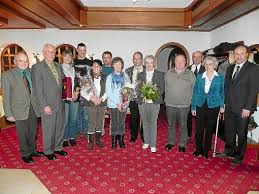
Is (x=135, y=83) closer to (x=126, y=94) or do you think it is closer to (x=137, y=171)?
(x=126, y=94)

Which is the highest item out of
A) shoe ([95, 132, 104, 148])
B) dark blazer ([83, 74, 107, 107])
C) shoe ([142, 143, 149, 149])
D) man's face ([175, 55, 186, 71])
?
man's face ([175, 55, 186, 71])

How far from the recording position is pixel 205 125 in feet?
13.6

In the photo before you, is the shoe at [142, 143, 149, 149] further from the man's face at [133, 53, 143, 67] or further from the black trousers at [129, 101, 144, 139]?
the man's face at [133, 53, 143, 67]

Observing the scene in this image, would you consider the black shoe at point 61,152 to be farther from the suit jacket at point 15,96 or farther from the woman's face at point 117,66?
the woman's face at point 117,66

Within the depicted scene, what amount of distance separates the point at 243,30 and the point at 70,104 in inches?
167

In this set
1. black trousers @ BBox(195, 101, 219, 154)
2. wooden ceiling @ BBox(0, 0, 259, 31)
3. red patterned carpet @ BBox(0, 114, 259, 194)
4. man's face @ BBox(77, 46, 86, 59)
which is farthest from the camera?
wooden ceiling @ BBox(0, 0, 259, 31)

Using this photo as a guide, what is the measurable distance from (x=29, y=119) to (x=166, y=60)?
11.2 m

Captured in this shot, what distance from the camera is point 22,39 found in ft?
28.4

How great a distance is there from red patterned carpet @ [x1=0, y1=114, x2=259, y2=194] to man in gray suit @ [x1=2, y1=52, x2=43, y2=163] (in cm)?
46

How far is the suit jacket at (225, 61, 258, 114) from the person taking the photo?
3725 millimetres

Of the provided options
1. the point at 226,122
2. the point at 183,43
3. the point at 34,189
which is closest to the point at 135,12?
the point at 183,43

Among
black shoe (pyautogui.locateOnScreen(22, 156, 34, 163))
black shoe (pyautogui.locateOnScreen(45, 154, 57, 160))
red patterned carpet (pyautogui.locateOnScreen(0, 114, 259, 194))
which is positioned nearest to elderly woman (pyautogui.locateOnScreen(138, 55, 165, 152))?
red patterned carpet (pyautogui.locateOnScreen(0, 114, 259, 194))

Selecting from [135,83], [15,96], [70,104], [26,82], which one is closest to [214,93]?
[135,83]

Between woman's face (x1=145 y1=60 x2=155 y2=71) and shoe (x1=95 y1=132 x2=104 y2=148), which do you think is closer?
woman's face (x1=145 y1=60 x2=155 y2=71)
